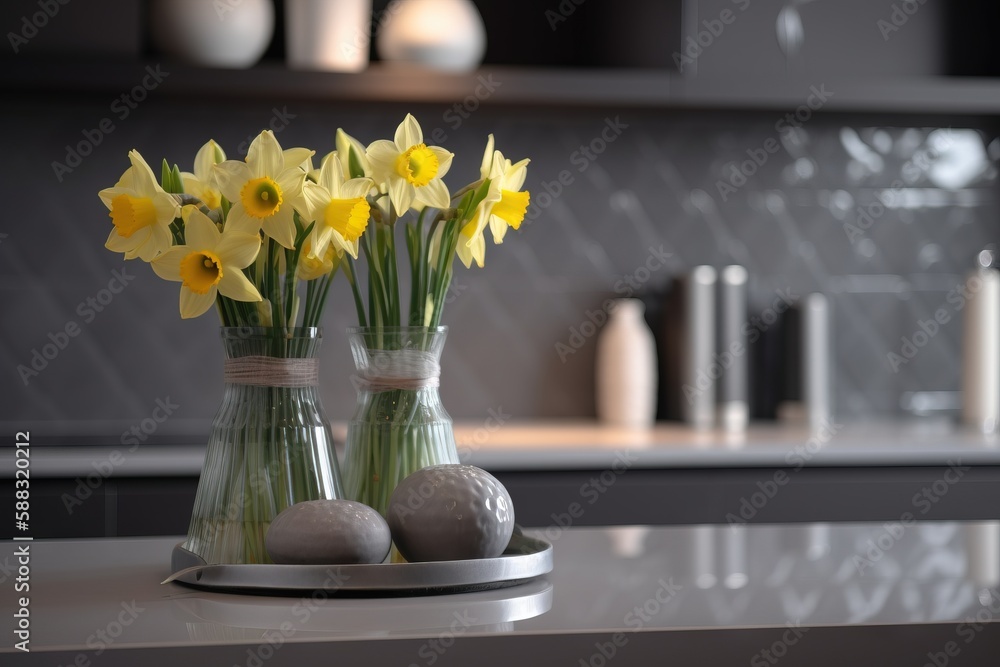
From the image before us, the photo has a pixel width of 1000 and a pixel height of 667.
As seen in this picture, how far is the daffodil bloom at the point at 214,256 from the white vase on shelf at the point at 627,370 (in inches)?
69.9

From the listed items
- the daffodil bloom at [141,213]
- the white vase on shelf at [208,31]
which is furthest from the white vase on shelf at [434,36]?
the daffodil bloom at [141,213]

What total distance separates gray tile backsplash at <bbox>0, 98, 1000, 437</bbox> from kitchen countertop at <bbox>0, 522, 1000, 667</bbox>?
153 cm

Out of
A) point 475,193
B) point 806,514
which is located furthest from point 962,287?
point 475,193

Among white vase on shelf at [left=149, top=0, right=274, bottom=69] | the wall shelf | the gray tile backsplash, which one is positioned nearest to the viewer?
the wall shelf

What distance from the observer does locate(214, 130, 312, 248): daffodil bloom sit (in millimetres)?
815

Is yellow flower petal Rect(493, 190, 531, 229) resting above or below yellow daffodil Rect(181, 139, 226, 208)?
below

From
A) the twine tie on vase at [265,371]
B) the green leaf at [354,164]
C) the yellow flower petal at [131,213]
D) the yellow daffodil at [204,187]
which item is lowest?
the twine tie on vase at [265,371]

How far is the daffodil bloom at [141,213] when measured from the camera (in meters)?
0.82

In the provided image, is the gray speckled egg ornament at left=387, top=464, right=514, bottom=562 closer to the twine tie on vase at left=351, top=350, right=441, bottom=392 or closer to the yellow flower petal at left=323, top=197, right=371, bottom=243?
the twine tie on vase at left=351, top=350, right=441, bottom=392

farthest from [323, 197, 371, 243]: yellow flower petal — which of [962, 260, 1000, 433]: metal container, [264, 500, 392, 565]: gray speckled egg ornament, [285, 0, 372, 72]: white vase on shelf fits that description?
[962, 260, 1000, 433]: metal container

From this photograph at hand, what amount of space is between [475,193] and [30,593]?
46cm

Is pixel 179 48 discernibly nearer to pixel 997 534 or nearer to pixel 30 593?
pixel 30 593

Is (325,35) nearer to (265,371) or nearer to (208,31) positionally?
(208,31)

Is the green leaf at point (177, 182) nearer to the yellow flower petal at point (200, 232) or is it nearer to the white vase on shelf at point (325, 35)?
the yellow flower petal at point (200, 232)
